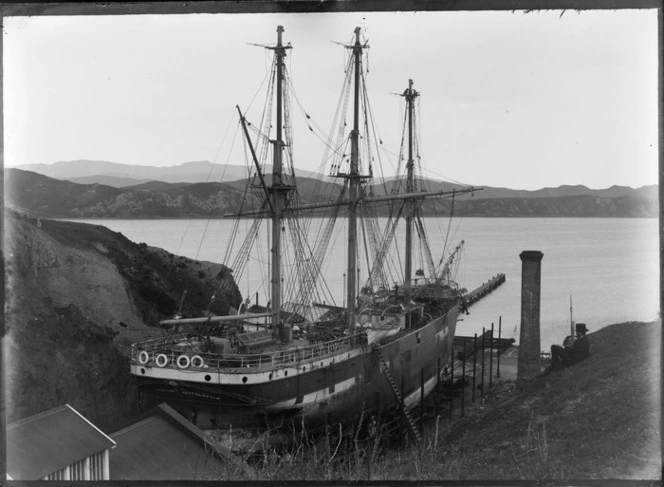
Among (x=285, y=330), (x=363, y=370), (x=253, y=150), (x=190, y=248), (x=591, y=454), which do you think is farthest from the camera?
(x=190, y=248)

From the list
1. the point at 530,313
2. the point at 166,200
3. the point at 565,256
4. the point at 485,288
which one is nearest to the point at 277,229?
the point at 166,200

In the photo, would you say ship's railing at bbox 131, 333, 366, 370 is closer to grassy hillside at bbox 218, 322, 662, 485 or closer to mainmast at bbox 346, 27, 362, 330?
grassy hillside at bbox 218, 322, 662, 485

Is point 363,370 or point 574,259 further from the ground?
point 574,259

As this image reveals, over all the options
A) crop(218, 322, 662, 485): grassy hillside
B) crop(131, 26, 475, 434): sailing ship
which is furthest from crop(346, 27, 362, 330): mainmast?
crop(218, 322, 662, 485): grassy hillside

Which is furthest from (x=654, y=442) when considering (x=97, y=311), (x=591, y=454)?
(x=97, y=311)

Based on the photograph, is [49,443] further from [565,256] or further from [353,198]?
[565,256]

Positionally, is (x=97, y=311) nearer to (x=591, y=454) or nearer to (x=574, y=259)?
(x=591, y=454)
